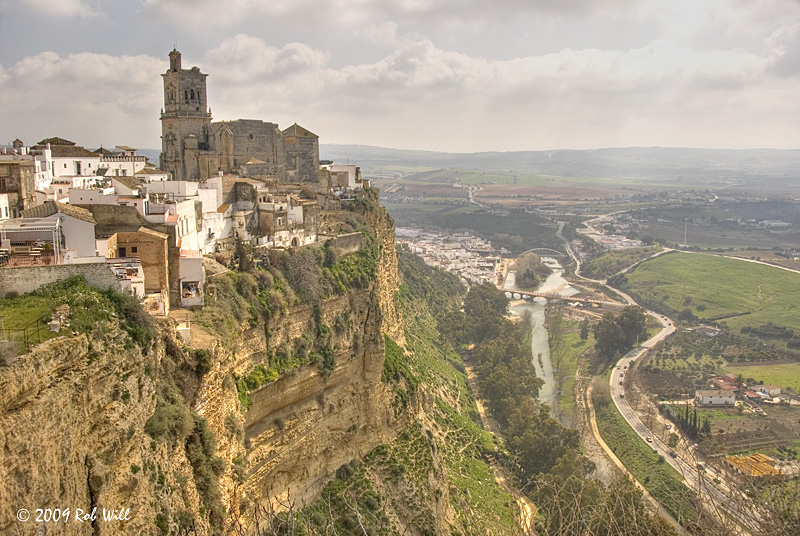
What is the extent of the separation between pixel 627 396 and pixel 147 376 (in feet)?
124

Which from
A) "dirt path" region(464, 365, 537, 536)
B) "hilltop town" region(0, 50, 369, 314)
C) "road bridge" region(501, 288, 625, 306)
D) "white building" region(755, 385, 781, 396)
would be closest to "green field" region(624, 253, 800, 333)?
"road bridge" region(501, 288, 625, 306)

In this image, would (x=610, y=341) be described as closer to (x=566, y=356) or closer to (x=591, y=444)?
(x=566, y=356)

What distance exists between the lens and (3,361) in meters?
7.67

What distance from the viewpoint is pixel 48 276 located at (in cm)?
1063

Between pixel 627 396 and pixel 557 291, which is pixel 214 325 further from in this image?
pixel 557 291

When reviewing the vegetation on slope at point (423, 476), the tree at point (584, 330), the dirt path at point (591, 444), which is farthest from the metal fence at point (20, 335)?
the tree at point (584, 330)

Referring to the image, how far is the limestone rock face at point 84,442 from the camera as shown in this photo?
7.35m

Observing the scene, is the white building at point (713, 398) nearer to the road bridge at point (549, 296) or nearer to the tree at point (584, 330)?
the tree at point (584, 330)

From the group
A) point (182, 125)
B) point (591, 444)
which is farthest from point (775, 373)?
point (182, 125)

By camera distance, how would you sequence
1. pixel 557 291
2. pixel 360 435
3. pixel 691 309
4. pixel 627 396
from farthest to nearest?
pixel 557 291
pixel 691 309
pixel 627 396
pixel 360 435

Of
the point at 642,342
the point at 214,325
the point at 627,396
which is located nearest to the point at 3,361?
the point at 214,325

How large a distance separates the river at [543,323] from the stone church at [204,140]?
72.3 ft

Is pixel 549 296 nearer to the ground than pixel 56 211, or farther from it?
nearer to the ground

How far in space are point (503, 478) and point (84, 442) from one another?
21.7 meters
